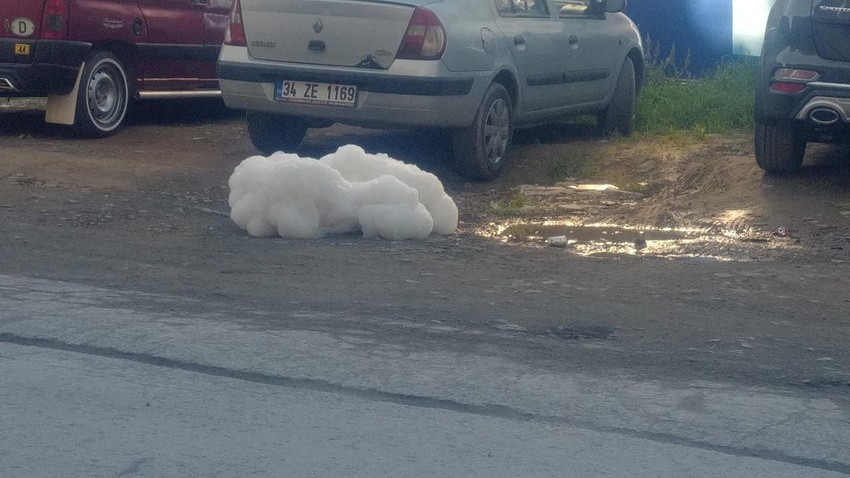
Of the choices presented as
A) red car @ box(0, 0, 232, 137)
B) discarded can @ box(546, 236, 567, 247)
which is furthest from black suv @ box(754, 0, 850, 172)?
red car @ box(0, 0, 232, 137)

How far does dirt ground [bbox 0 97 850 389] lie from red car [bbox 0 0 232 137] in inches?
15.0

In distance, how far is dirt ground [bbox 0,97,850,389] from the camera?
5383mm

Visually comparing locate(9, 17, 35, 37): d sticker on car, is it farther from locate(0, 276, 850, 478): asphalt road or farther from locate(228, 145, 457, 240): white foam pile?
locate(0, 276, 850, 478): asphalt road

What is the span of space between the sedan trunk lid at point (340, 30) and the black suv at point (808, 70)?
2.35 m

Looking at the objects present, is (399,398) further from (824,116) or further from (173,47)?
(173,47)

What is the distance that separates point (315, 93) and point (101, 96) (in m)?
2.59

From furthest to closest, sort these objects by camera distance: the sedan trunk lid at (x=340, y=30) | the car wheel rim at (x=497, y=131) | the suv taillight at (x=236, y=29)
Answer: the car wheel rim at (x=497, y=131) → the suv taillight at (x=236, y=29) → the sedan trunk lid at (x=340, y=30)

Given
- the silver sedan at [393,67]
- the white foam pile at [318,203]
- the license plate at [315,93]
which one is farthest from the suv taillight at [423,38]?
the white foam pile at [318,203]

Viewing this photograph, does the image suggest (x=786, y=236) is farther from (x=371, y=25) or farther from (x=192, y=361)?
(x=192, y=361)

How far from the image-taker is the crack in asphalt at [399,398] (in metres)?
3.89

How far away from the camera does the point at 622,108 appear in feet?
35.3

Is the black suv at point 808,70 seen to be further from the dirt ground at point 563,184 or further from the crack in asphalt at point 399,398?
the crack in asphalt at point 399,398

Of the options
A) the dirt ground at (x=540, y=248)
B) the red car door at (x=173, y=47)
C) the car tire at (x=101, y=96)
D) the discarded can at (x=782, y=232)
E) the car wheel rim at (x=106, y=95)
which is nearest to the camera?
the dirt ground at (x=540, y=248)

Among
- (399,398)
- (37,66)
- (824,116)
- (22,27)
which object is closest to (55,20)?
(22,27)
